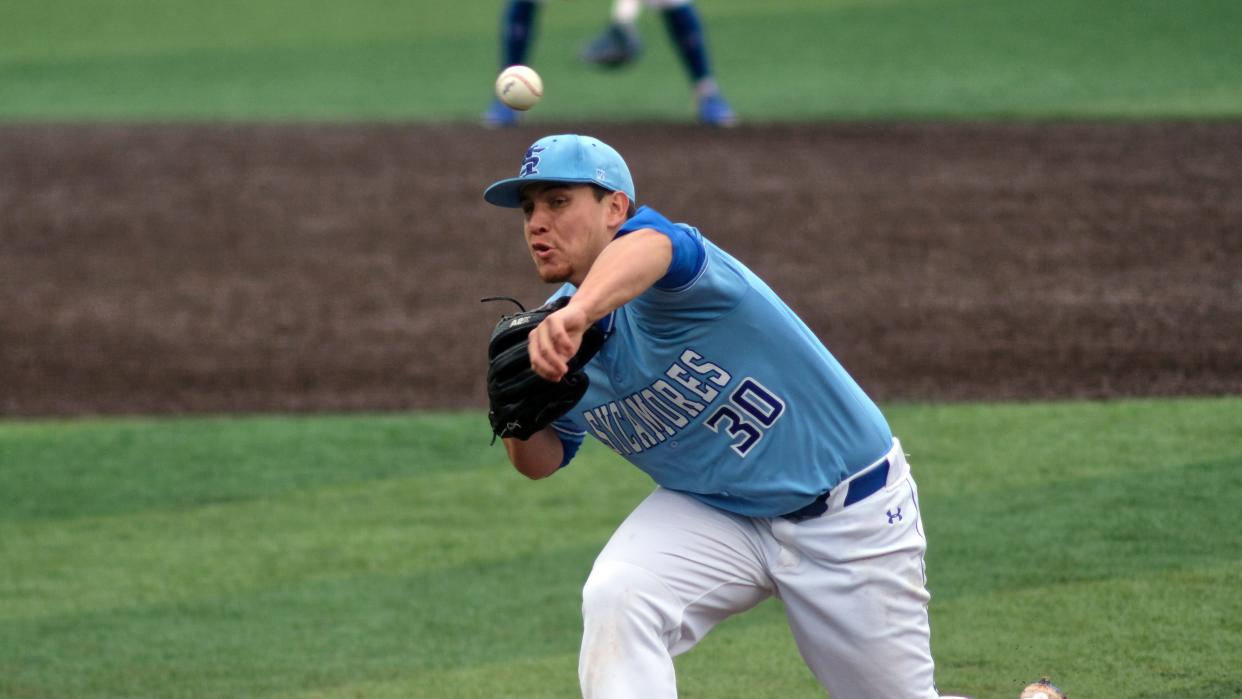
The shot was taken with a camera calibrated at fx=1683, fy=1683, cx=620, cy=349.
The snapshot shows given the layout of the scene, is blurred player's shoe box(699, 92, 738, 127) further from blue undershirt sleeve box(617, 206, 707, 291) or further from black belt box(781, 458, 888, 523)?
blue undershirt sleeve box(617, 206, 707, 291)

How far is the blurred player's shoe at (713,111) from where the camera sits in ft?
36.8

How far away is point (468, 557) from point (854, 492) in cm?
243

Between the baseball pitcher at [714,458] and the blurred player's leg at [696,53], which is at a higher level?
the baseball pitcher at [714,458]

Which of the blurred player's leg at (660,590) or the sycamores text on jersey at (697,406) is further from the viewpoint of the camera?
the sycamores text on jersey at (697,406)

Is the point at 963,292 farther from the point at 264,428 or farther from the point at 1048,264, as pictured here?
the point at 264,428

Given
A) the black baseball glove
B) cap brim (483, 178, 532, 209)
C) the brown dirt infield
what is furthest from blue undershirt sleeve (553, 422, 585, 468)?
the brown dirt infield

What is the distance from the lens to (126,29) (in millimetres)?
17062

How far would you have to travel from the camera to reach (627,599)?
127 inches

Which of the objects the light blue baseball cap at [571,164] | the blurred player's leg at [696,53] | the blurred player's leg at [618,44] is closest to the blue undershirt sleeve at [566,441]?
the light blue baseball cap at [571,164]

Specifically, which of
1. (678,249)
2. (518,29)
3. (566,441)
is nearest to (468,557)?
(566,441)

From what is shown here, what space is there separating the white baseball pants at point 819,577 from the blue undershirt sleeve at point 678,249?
22.2 inches

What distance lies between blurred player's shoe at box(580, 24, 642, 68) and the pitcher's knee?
9.69 m

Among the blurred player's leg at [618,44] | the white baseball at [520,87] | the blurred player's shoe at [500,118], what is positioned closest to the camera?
the white baseball at [520,87]

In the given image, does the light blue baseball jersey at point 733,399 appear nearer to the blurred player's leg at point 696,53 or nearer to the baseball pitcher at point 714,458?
the baseball pitcher at point 714,458
